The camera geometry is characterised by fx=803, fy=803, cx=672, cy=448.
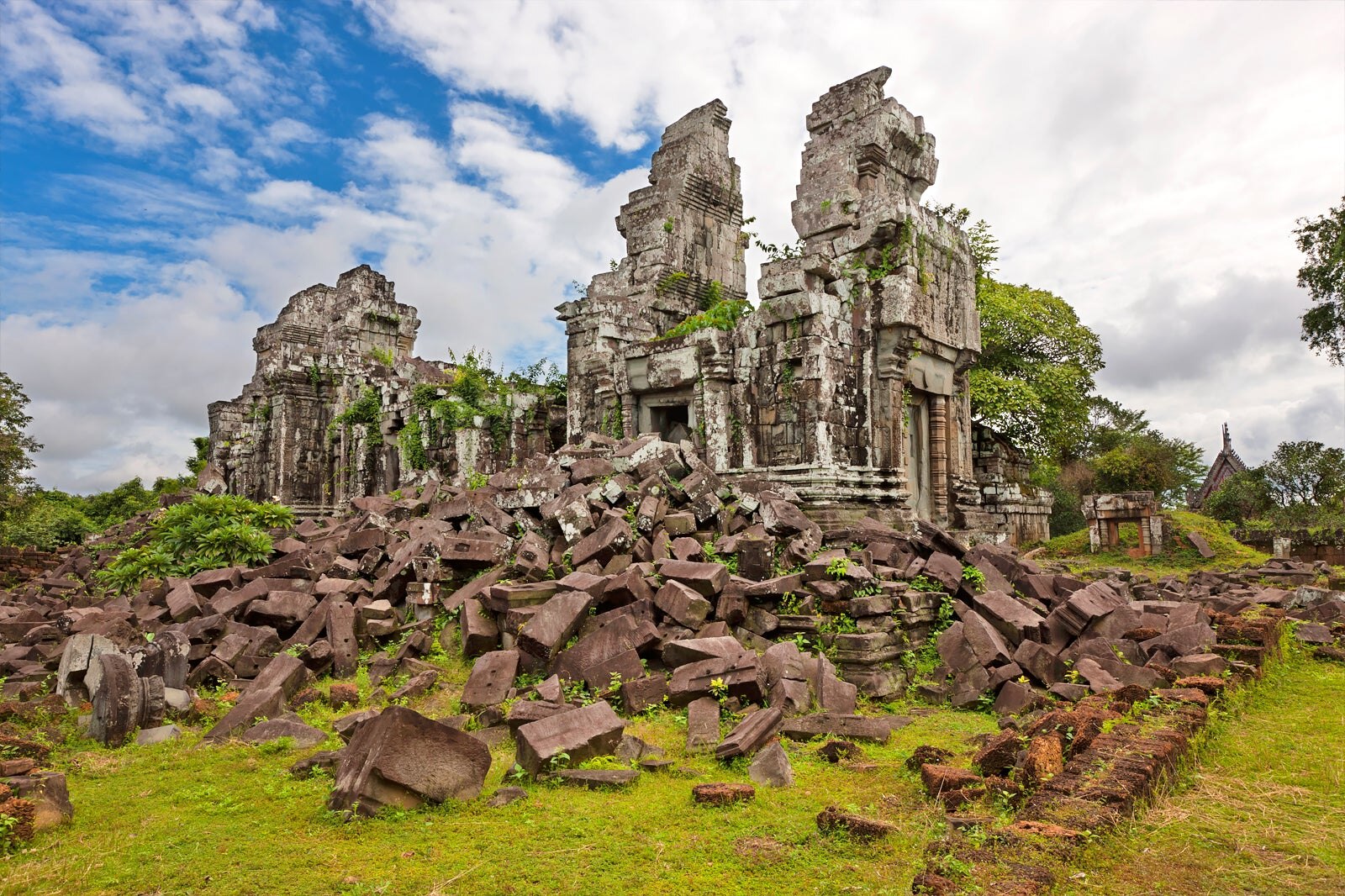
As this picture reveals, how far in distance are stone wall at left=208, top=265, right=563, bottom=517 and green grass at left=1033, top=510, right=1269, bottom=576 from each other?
12017 millimetres

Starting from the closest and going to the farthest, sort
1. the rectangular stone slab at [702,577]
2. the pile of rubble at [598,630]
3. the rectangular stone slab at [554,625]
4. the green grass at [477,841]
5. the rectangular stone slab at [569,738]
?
the green grass at [477,841] < the rectangular stone slab at [569,738] < the pile of rubble at [598,630] < the rectangular stone slab at [554,625] < the rectangular stone slab at [702,577]

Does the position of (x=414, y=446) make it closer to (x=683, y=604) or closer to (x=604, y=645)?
(x=683, y=604)

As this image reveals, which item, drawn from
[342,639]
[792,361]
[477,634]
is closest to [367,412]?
[792,361]

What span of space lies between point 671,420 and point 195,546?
8.12 metres

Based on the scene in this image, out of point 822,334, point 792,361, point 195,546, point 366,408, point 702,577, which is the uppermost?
point 366,408

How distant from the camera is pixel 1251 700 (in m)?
6.36

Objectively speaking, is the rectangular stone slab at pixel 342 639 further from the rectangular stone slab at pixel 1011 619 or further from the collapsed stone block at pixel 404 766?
the rectangular stone slab at pixel 1011 619

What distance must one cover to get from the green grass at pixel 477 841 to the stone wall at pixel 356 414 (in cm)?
1275

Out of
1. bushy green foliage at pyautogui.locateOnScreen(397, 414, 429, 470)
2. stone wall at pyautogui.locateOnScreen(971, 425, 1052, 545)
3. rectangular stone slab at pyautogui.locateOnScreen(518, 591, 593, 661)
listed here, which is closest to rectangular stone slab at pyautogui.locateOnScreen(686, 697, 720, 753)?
rectangular stone slab at pyautogui.locateOnScreen(518, 591, 593, 661)

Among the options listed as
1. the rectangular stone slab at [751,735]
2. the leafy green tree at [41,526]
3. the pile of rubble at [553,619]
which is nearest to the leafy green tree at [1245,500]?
the pile of rubble at [553,619]

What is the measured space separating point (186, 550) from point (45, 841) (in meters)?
7.63

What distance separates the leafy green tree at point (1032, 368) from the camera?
2370 centimetres

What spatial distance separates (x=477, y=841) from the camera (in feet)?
12.3

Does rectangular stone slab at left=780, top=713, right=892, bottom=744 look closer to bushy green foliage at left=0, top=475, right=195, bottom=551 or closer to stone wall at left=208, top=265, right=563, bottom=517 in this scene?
stone wall at left=208, top=265, right=563, bottom=517
